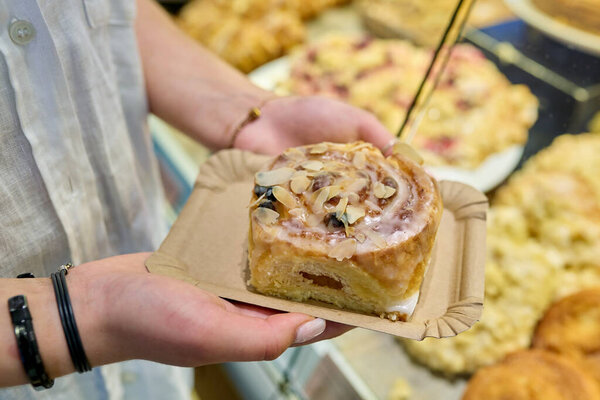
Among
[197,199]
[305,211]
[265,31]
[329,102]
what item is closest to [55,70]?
[197,199]

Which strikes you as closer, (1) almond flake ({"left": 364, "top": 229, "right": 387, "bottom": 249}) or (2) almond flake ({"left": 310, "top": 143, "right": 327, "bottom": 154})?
(1) almond flake ({"left": 364, "top": 229, "right": 387, "bottom": 249})

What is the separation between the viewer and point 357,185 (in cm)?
112

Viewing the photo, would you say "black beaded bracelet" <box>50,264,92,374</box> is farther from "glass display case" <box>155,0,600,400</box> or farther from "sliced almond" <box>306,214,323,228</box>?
"glass display case" <box>155,0,600,400</box>

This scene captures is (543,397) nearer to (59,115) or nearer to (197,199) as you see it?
(197,199)

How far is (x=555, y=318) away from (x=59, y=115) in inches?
58.8

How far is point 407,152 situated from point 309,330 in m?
0.53

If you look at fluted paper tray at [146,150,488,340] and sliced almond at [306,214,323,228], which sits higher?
sliced almond at [306,214,323,228]

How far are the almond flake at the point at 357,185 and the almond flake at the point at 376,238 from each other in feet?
0.35

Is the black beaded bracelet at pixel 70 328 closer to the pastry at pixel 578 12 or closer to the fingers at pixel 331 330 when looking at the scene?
the fingers at pixel 331 330

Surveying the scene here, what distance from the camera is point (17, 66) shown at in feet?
3.24

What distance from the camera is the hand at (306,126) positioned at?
56.8 inches

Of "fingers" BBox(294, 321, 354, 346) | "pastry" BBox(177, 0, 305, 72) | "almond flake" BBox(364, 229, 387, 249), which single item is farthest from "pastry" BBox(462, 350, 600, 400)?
"pastry" BBox(177, 0, 305, 72)

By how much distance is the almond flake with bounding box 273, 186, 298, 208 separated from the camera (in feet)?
3.59

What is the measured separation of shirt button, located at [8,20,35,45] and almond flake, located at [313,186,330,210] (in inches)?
26.8
